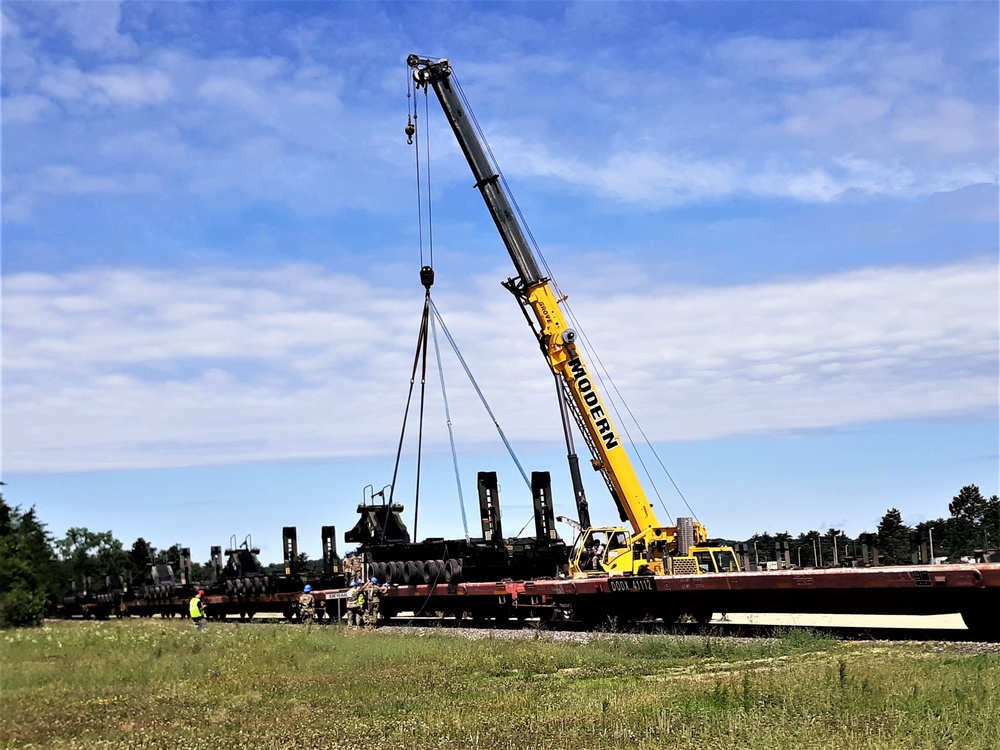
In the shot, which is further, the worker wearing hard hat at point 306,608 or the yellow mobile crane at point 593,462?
the worker wearing hard hat at point 306,608

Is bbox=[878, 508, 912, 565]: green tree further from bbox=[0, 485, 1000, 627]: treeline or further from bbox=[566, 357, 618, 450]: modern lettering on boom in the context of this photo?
bbox=[566, 357, 618, 450]: modern lettering on boom

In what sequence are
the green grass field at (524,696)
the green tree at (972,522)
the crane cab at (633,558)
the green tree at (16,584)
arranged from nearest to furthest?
the green grass field at (524,696), the crane cab at (633,558), the green tree at (16,584), the green tree at (972,522)

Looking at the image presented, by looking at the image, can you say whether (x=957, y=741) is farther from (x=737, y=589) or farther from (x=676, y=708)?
(x=737, y=589)

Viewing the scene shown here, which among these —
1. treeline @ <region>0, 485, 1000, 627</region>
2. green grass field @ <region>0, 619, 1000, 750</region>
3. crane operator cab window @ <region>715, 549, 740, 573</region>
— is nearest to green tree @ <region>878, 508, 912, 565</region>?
treeline @ <region>0, 485, 1000, 627</region>

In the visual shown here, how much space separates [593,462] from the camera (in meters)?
25.8

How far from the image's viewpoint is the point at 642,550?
25078mm

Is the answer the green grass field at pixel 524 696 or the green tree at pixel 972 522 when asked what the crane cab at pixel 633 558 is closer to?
the green grass field at pixel 524 696

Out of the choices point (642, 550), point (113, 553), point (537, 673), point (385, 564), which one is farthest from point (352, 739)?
point (113, 553)

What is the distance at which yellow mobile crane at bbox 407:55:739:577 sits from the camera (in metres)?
24.6

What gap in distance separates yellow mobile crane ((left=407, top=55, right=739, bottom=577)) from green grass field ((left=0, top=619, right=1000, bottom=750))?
3.73 metres

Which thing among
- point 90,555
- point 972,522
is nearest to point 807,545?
point 972,522

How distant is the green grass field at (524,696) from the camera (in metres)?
11.0

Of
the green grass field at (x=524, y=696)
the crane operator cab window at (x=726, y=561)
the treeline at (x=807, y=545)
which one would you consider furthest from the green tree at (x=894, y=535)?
the green grass field at (x=524, y=696)

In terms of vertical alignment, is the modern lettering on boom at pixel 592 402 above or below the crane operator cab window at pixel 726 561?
above
